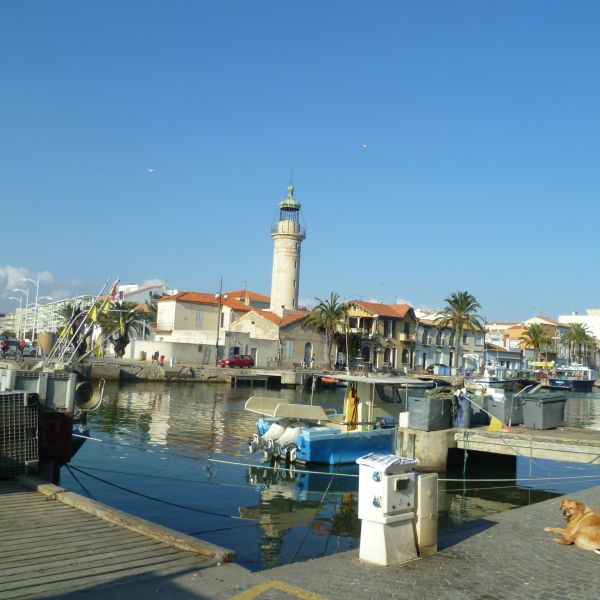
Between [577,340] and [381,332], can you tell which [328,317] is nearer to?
[381,332]

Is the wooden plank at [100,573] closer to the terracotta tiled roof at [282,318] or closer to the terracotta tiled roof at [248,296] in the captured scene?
the terracotta tiled roof at [282,318]

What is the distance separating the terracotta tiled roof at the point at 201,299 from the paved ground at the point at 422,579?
7419 centimetres

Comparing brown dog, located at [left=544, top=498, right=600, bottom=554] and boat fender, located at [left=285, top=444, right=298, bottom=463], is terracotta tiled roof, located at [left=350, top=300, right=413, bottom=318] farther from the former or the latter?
brown dog, located at [left=544, top=498, right=600, bottom=554]

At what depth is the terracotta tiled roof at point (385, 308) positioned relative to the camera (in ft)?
276

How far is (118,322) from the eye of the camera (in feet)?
215

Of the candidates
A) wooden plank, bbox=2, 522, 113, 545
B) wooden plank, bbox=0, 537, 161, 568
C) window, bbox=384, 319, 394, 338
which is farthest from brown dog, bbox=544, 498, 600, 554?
window, bbox=384, 319, 394, 338

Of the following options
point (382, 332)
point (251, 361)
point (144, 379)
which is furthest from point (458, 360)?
point (144, 379)

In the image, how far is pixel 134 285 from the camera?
116000mm

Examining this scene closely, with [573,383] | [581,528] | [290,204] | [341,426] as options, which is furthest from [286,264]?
[581,528]

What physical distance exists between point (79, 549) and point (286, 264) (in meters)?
82.3

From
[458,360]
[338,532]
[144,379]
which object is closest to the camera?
[338,532]

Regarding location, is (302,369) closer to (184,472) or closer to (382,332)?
(382,332)

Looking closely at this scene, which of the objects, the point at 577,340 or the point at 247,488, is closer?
the point at 247,488

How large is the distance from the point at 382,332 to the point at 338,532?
2804 inches
